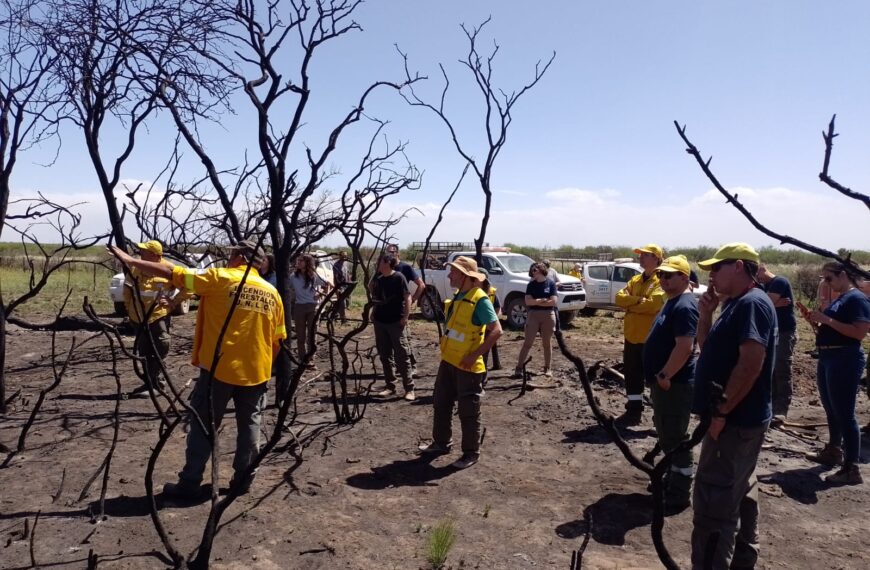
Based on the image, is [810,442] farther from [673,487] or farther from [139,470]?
[139,470]

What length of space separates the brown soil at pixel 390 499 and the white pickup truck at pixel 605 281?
9566mm

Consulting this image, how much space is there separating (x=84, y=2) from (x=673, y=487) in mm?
7001

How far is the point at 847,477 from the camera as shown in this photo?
16.9 ft

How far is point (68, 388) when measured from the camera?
7734 millimetres

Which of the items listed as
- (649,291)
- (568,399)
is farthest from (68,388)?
(649,291)

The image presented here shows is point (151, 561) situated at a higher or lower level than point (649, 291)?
lower

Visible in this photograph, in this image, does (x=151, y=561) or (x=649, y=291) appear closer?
(x=151, y=561)

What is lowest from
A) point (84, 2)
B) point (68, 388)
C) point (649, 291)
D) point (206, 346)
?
point (68, 388)

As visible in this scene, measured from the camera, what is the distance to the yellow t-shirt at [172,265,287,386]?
4.22 metres

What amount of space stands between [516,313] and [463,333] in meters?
9.62

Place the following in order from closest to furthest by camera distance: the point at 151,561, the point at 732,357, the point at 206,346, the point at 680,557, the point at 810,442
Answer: the point at 732,357, the point at 151,561, the point at 680,557, the point at 206,346, the point at 810,442

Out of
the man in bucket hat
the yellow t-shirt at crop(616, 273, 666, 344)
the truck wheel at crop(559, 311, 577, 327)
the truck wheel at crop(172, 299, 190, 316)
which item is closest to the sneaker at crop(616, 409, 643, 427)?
the yellow t-shirt at crop(616, 273, 666, 344)

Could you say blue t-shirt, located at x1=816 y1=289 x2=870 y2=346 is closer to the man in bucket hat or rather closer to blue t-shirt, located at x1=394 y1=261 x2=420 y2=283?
the man in bucket hat

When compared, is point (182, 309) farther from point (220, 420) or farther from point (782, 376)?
point (782, 376)
